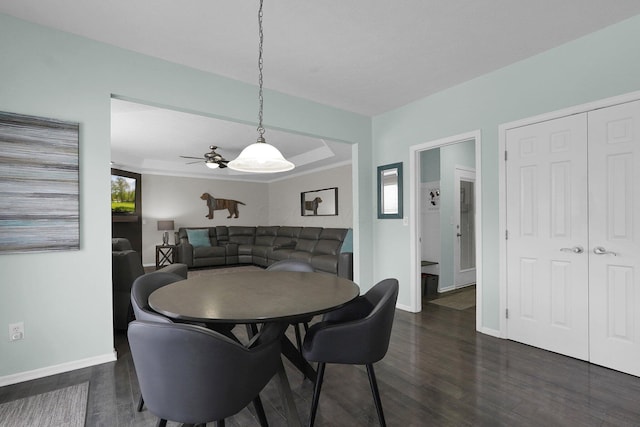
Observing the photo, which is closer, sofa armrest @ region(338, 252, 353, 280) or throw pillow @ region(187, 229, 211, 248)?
sofa armrest @ region(338, 252, 353, 280)

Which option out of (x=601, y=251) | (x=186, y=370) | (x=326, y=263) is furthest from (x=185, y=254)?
(x=601, y=251)

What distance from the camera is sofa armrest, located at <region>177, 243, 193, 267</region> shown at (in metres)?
6.82

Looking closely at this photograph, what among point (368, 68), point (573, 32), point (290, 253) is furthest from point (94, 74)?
point (290, 253)

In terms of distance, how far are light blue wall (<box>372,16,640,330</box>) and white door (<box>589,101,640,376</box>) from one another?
27cm

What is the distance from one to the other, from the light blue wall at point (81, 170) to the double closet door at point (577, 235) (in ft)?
10.3

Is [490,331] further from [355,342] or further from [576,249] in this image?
[355,342]

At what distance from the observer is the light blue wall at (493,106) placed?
2320mm

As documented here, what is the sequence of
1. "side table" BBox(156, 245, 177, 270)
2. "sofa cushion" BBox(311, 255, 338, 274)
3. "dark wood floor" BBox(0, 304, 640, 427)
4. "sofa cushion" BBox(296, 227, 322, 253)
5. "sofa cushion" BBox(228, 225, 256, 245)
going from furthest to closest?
"sofa cushion" BBox(228, 225, 256, 245)
"side table" BBox(156, 245, 177, 270)
"sofa cushion" BBox(296, 227, 322, 253)
"sofa cushion" BBox(311, 255, 338, 274)
"dark wood floor" BBox(0, 304, 640, 427)

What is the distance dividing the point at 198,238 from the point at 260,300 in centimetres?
614

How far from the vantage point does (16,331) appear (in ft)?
7.08

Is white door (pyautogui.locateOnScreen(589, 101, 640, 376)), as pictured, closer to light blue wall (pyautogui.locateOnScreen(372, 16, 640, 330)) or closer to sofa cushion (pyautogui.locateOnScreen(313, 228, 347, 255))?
light blue wall (pyautogui.locateOnScreen(372, 16, 640, 330))

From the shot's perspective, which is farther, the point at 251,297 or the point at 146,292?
the point at 146,292

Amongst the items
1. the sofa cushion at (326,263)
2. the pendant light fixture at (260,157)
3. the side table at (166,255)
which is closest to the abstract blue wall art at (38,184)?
the pendant light fixture at (260,157)

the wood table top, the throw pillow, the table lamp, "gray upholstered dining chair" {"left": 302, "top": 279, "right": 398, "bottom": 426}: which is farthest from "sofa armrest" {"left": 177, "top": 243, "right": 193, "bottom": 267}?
"gray upholstered dining chair" {"left": 302, "top": 279, "right": 398, "bottom": 426}
